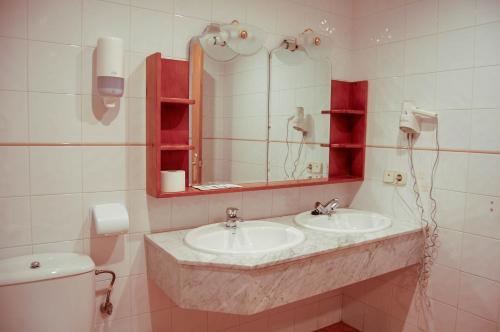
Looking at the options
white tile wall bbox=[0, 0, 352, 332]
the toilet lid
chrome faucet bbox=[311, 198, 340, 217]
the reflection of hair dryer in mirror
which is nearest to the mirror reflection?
the reflection of hair dryer in mirror

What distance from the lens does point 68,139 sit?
1.79m

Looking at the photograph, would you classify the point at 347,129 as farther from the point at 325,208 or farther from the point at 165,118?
the point at 165,118

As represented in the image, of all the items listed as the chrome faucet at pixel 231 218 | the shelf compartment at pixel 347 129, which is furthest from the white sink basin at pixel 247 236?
the shelf compartment at pixel 347 129

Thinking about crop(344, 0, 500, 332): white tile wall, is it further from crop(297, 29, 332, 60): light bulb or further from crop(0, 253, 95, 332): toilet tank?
crop(0, 253, 95, 332): toilet tank

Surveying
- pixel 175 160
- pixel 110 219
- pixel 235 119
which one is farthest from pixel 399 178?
pixel 110 219

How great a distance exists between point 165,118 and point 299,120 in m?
0.91

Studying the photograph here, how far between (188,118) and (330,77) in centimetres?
110

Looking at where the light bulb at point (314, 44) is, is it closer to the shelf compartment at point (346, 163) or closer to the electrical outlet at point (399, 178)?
the shelf compartment at point (346, 163)

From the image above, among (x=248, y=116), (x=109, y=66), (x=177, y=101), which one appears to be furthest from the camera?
(x=248, y=116)

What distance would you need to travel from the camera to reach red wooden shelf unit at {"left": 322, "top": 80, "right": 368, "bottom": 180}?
8.84 ft

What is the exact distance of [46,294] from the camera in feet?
5.12

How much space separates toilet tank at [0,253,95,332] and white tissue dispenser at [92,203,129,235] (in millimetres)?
157

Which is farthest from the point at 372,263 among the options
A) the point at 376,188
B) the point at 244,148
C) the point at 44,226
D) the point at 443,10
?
the point at 44,226

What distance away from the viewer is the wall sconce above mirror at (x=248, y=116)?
6.64 feet
